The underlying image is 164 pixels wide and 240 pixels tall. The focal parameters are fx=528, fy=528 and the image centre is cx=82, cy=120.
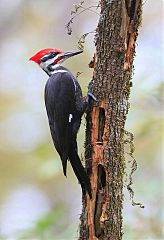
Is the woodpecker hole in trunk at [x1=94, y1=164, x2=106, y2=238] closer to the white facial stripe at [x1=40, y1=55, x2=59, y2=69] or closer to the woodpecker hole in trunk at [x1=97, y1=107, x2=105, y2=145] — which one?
the woodpecker hole in trunk at [x1=97, y1=107, x2=105, y2=145]

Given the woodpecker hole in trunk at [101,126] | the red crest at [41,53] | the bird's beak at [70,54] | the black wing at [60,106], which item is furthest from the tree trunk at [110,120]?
the red crest at [41,53]

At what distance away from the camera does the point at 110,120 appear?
2.17 meters

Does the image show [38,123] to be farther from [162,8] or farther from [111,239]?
[111,239]

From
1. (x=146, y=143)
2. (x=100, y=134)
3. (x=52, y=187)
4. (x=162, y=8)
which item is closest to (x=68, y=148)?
(x=100, y=134)

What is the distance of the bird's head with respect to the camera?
2.77 metres

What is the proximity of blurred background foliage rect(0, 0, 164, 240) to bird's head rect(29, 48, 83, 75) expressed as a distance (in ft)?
2.26

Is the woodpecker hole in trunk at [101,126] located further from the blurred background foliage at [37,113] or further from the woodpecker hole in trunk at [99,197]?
the blurred background foliage at [37,113]

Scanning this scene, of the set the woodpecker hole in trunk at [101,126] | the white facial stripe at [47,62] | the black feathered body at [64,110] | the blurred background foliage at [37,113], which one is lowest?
the woodpecker hole in trunk at [101,126]

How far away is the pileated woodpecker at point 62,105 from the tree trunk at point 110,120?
0.19 meters

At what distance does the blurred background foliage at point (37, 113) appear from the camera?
3875 mm

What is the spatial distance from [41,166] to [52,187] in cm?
183

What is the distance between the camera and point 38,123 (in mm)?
4664

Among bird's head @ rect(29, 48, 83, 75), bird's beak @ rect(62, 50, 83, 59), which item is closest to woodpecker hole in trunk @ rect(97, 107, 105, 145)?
bird's beak @ rect(62, 50, 83, 59)

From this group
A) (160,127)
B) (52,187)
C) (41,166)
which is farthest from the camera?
(52,187)
